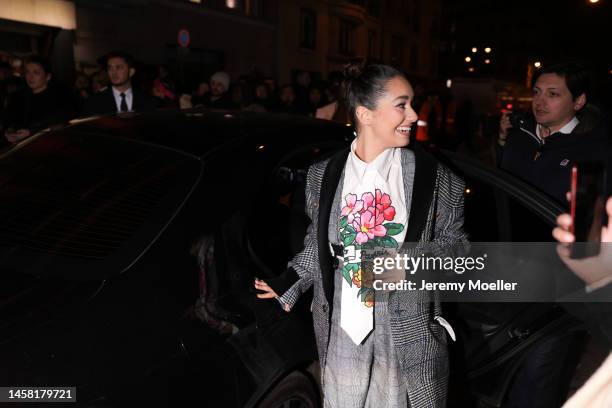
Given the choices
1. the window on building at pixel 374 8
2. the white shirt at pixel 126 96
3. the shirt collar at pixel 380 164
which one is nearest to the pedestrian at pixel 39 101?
the white shirt at pixel 126 96

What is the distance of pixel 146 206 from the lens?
69.5 inches

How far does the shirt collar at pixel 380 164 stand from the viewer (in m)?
1.83

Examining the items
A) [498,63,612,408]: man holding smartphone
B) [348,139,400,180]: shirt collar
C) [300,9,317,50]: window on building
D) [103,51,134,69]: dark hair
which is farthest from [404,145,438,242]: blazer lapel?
[300,9,317,50]: window on building

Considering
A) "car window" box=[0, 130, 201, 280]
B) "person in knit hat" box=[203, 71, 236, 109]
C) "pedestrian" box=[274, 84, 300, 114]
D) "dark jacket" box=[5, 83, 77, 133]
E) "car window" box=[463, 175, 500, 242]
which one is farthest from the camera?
"pedestrian" box=[274, 84, 300, 114]

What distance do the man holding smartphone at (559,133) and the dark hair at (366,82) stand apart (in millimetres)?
A: 1170

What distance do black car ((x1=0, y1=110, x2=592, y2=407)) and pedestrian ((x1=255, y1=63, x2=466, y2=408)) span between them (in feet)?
0.65

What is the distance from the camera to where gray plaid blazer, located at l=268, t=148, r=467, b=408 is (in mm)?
1785

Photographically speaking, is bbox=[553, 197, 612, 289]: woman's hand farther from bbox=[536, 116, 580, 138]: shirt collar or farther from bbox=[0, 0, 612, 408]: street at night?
bbox=[536, 116, 580, 138]: shirt collar

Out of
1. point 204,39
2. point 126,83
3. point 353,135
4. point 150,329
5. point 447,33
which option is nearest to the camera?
point 150,329

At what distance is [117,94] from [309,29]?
18878 millimetres

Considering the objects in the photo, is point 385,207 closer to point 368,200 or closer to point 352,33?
point 368,200

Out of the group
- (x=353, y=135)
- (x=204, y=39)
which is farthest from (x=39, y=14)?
(x=353, y=135)

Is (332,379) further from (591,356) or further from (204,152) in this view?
(591,356)

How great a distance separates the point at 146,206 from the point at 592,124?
215cm
